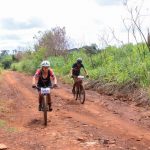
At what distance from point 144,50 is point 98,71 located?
406 centimetres

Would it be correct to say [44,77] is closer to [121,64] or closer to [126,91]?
[126,91]

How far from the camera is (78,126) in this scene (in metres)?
12.5

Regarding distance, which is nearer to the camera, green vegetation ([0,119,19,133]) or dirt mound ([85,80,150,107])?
green vegetation ([0,119,19,133])

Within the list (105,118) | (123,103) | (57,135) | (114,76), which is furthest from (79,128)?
(114,76)

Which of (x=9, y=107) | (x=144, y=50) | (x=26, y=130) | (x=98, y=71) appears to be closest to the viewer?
(x=26, y=130)

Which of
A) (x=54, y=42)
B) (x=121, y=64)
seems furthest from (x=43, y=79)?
(x=54, y=42)

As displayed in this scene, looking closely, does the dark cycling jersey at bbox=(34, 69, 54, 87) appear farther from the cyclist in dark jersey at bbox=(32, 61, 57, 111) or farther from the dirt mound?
the dirt mound

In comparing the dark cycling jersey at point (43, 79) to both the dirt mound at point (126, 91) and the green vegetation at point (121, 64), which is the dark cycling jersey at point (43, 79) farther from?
the green vegetation at point (121, 64)

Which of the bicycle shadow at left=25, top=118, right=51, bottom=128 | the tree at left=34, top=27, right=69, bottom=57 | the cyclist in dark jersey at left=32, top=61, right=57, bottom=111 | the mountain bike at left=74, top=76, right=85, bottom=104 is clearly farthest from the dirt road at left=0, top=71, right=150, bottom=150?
the tree at left=34, top=27, right=69, bottom=57

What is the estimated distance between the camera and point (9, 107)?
17703 millimetres

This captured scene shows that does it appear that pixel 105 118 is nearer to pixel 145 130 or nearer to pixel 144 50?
pixel 145 130

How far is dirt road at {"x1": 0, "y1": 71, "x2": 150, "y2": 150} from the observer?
32.9 ft

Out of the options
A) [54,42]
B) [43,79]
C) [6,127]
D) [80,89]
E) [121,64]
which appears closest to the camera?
[6,127]

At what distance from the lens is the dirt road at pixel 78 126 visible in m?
10.0
